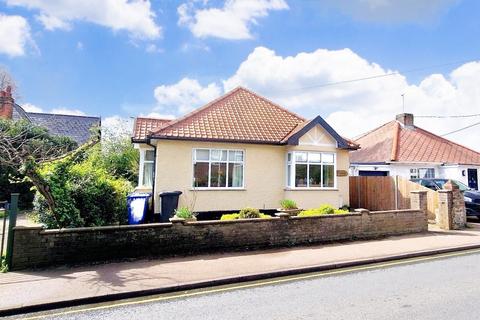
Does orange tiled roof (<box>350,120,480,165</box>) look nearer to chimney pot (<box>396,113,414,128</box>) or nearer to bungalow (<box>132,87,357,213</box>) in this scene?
chimney pot (<box>396,113,414,128</box>)

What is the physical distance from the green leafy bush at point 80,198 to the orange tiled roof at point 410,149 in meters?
17.3

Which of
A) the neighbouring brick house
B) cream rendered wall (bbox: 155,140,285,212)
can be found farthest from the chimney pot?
the neighbouring brick house

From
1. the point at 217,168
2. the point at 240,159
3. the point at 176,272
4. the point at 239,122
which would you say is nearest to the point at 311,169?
the point at 240,159

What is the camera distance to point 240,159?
14086mm

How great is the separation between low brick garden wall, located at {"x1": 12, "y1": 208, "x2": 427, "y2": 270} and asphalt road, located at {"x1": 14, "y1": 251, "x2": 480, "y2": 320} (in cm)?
244

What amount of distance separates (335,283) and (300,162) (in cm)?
833

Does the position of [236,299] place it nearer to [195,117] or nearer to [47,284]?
[47,284]

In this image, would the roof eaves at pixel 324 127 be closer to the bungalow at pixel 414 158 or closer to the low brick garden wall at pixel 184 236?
the low brick garden wall at pixel 184 236

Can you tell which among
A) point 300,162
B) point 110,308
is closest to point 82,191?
point 110,308

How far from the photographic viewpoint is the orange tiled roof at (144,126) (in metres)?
13.7

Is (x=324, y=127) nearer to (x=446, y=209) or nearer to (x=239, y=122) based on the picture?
(x=239, y=122)

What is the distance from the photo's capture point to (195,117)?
14461 mm

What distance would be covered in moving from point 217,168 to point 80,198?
557 centimetres

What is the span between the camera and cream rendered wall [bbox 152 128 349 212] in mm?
13023
